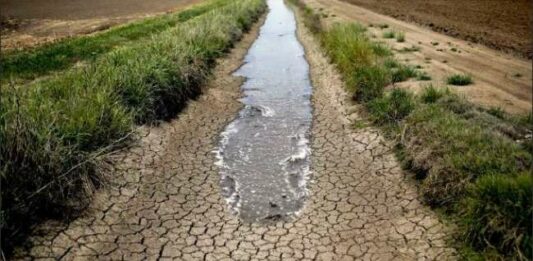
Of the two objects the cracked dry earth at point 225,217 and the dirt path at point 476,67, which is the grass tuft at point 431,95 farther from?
the cracked dry earth at point 225,217

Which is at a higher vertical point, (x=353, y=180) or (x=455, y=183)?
(x=455, y=183)

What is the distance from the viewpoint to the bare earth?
21109 mm

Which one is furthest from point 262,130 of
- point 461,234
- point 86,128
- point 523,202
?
point 523,202

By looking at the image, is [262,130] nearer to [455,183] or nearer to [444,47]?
[455,183]

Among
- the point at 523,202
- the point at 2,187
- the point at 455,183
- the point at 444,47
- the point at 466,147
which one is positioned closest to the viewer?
the point at 523,202

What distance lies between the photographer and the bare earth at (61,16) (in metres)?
21.1

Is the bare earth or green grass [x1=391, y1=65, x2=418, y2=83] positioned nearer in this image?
green grass [x1=391, y1=65, x2=418, y2=83]

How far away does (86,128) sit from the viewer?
22.1ft

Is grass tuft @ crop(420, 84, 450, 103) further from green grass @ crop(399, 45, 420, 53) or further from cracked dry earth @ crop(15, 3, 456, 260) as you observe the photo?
green grass @ crop(399, 45, 420, 53)

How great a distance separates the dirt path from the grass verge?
0.81 m

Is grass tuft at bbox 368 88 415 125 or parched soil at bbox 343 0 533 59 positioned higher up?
grass tuft at bbox 368 88 415 125

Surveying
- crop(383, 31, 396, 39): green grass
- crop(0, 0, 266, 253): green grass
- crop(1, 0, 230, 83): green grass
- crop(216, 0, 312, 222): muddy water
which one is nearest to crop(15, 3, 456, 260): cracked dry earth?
crop(216, 0, 312, 222): muddy water

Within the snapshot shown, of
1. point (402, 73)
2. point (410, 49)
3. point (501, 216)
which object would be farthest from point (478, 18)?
point (501, 216)

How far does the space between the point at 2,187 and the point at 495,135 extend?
6.26 m
